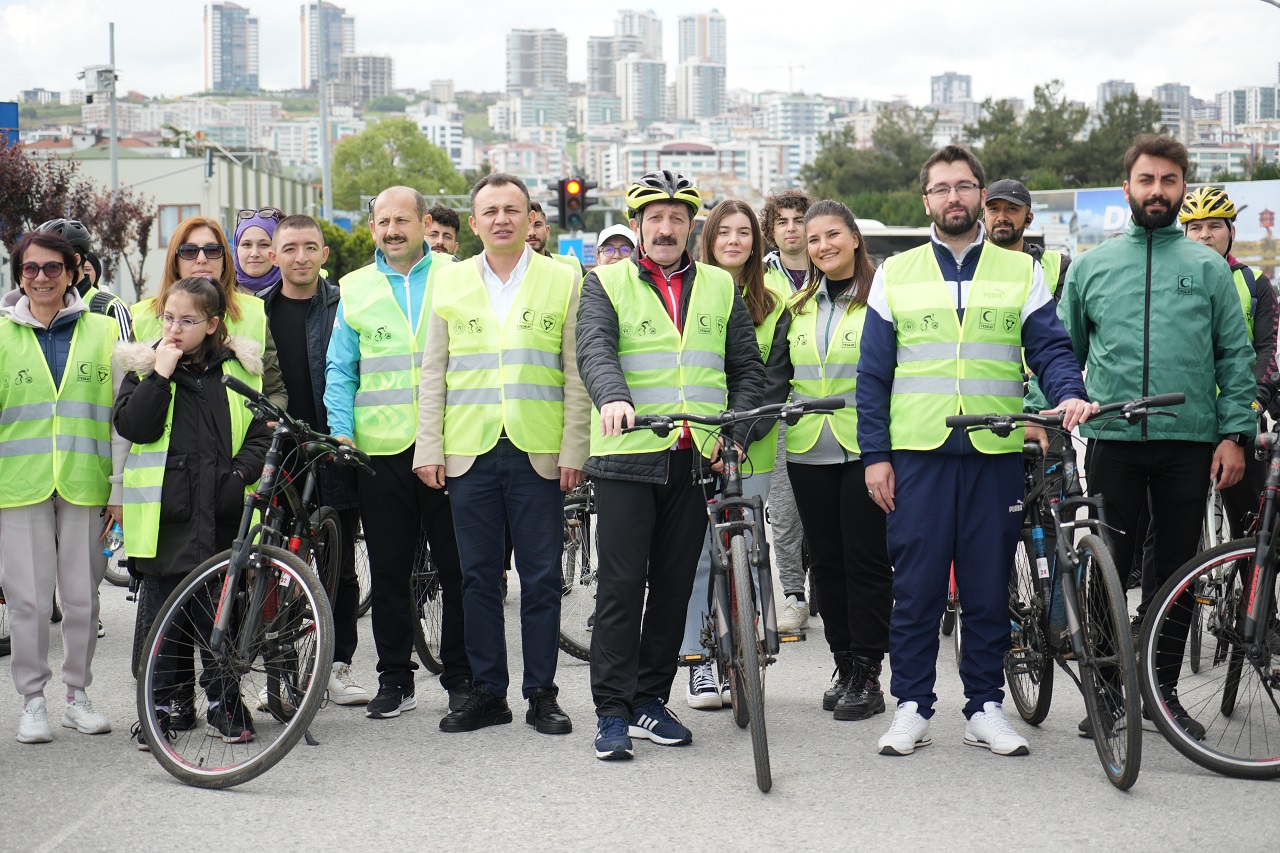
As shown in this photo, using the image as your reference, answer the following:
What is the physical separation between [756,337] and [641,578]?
1.27m

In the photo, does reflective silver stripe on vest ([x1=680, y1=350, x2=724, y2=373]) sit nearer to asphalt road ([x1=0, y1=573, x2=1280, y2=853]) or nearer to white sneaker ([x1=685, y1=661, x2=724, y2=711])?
white sneaker ([x1=685, y1=661, x2=724, y2=711])

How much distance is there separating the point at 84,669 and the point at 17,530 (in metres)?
0.66

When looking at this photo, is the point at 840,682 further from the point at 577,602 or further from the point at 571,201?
the point at 571,201

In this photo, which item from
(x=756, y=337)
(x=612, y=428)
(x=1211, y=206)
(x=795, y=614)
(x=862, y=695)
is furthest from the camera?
(x=795, y=614)

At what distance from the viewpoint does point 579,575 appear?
24.5 ft

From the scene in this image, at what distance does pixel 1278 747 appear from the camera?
537 centimetres

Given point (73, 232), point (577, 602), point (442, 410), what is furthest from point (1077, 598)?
point (73, 232)

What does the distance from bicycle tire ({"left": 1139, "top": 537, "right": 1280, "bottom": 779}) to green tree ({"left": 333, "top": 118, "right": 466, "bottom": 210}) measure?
105005 mm

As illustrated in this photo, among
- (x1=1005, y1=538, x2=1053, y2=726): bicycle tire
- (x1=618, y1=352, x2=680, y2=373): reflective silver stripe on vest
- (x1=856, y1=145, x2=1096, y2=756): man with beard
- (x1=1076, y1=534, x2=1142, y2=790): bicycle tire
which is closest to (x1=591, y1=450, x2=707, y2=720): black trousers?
(x1=618, y1=352, x2=680, y2=373): reflective silver stripe on vest

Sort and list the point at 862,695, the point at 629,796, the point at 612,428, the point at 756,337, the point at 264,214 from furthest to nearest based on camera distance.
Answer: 1. the point at 264,214
2. the point at 756,337
3. the point at 862,695
4. the point at 612,428
5. the point at 629,796

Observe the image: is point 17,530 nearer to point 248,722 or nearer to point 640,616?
point 248,722

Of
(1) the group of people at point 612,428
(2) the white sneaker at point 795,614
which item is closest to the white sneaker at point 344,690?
(1) the group of people at point 612,428

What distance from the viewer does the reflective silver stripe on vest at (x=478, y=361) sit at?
19.5 feet

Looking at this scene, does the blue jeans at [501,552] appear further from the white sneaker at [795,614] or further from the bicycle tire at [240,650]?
the white sneaker at [795,614]
